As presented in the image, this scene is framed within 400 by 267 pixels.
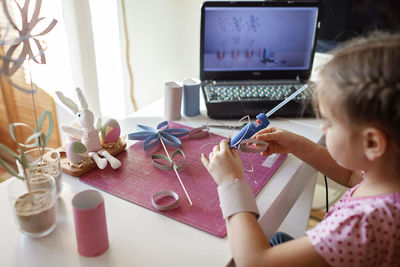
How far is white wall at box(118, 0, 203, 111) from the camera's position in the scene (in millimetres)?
1426

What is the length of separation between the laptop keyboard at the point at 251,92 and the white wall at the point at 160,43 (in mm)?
421

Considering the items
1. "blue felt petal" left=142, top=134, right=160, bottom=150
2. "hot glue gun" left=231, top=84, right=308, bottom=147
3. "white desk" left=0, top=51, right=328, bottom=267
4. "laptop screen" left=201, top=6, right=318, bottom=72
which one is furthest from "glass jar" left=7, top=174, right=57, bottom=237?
"laptop screen" left=201, top=6, right=318, bottom=72

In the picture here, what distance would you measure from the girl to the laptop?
1.69 feet

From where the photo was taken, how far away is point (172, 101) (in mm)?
1038

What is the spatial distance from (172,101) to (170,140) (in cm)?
16

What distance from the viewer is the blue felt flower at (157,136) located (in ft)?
2.93

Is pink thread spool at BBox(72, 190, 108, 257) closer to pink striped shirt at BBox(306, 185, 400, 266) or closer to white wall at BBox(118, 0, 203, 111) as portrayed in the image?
pink striped shirt at BBox(306, 185, 400, 266)

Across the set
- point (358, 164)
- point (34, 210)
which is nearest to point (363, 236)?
point (358, 164)

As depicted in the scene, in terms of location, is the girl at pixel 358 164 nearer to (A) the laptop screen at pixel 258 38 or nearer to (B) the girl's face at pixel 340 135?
(B) the girl's face at pixel 340 135

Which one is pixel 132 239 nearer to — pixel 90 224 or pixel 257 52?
pixel 90 224

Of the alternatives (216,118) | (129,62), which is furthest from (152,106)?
(129,62)

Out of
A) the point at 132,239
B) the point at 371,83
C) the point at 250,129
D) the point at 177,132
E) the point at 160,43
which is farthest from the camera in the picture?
the point at 160,43

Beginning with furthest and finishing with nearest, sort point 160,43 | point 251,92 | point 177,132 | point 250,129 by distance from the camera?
point 160,43, point 251,92, point 177,132, point 250,129

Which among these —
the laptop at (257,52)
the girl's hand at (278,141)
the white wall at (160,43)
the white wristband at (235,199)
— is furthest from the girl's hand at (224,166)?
the white wall at (160,43)
